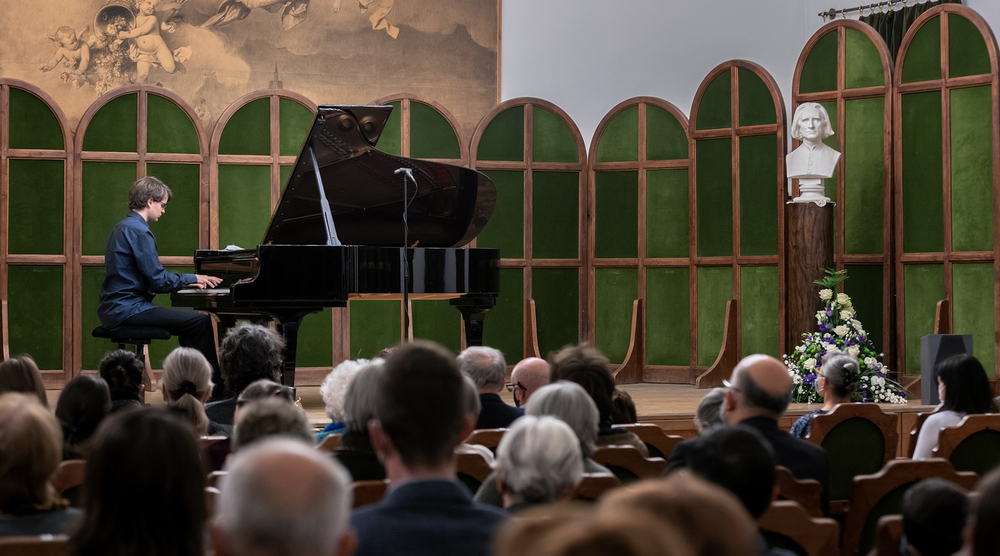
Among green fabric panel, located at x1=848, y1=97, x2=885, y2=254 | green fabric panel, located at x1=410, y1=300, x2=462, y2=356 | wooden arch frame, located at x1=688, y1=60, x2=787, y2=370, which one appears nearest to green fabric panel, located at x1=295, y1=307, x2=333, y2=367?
green fabric panel, located at x1=410, y1=300, x2=462, y2=356

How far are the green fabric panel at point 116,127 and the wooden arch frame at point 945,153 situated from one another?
5735 mm

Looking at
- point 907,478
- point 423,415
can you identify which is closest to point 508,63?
point 907,478

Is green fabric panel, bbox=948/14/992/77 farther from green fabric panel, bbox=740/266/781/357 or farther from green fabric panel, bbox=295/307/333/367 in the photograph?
green fabric panel, bbox=295/307/333/367

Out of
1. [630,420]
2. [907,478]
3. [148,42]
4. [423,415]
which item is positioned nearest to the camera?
[423,415]

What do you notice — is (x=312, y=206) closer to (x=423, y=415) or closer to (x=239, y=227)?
(x=239, y=227)

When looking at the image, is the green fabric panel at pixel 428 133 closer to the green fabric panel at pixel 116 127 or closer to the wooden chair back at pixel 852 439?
the green fabric panel at pixel 116 127

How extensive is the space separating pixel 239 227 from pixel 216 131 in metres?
0.76

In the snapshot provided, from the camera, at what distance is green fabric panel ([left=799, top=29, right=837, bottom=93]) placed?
7.38 m

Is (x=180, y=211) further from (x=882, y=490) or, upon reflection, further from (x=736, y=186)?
(x=882, y=490)

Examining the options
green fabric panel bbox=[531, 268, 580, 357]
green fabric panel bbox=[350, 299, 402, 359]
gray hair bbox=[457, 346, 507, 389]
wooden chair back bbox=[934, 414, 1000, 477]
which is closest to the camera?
wooden chair back bbox=[934, 414, 1000, 477]

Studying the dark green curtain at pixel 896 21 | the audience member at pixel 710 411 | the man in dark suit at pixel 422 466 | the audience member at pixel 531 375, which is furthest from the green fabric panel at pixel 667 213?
the man in dark suit at pixel 422 466

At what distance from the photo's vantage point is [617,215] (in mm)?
8141

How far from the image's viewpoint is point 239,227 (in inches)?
300

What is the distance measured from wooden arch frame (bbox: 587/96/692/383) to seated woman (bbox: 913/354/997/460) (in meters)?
4.16
